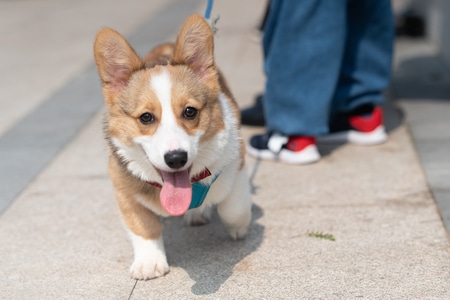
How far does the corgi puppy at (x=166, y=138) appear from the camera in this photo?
120 inches

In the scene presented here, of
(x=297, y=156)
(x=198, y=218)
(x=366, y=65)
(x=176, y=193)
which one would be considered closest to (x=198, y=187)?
(x=176, y=193)

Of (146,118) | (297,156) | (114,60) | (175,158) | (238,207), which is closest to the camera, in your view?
(175,158)

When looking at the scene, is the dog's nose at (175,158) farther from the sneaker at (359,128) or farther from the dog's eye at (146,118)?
the sneaker at (359,128)

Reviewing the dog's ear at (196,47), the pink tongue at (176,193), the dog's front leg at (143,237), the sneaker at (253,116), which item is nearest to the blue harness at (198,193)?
the pink tongue at (176,193)

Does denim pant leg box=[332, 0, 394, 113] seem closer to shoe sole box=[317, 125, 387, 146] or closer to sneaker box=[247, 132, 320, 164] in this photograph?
shoe sole box=[317, 125, 387, 146]

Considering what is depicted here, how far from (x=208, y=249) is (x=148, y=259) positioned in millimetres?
399

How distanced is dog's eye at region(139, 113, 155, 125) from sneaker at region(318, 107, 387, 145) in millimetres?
2313

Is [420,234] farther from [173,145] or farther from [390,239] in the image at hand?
[173,145]

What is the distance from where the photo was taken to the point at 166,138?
2.94m

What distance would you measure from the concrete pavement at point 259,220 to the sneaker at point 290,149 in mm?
65

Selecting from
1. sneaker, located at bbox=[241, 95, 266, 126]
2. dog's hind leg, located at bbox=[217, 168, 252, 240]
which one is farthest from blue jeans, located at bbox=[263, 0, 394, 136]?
dog's hind leg, located at bbox=[217, 168, 252, 240]

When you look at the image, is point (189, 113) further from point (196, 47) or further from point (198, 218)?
point (198, 218)

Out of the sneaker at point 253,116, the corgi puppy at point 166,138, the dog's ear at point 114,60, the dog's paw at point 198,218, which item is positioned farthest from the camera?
the sneaker at point 253,116

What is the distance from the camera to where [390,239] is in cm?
360
